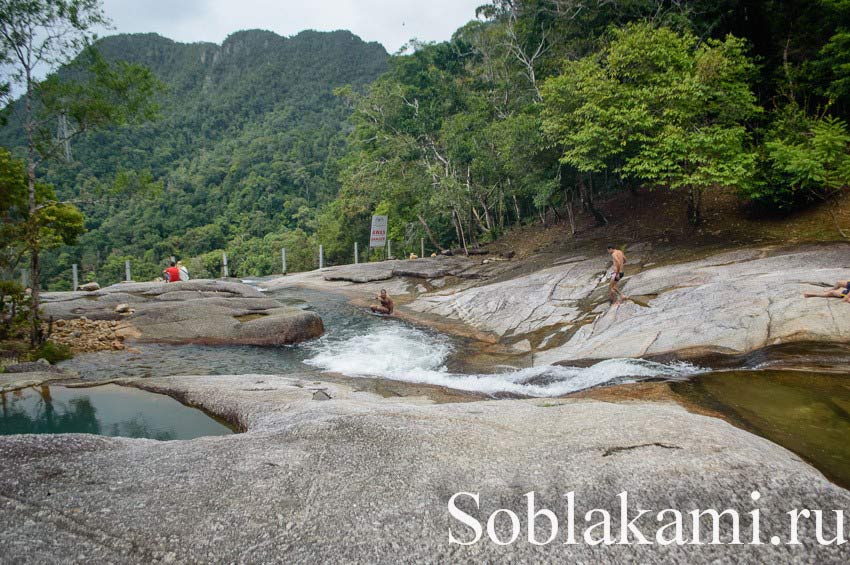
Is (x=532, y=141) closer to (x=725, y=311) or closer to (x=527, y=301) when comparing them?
(x=527, y=301)

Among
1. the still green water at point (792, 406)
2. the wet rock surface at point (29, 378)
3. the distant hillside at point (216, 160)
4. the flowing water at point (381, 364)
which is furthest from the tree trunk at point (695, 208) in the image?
the wet rock surface at point (29, 378)

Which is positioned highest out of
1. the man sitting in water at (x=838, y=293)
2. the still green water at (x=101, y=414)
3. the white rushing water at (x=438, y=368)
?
the man sitting in water at (x=838, y=293)

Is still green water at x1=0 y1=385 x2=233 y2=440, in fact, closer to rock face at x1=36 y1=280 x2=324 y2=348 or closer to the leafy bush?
rock face at x1=36 y1=280 x2=324 y2=348

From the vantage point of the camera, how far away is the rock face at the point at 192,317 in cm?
1402

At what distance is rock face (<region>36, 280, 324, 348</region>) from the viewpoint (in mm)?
14023

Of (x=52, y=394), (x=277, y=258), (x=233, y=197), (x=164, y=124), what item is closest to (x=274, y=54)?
(x=164, y=124)

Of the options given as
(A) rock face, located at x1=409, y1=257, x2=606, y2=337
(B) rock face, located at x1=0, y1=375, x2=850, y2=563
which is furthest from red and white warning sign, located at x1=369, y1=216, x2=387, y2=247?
(B) rock face, located at x1=0, y1=375, x2=850, y2=563

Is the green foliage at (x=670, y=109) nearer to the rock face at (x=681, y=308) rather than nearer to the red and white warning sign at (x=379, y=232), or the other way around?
the rock face at (x=681, y=308)

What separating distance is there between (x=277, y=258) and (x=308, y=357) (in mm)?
36750

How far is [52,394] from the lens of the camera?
7980mm

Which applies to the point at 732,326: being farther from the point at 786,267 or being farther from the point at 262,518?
the point at 262,518

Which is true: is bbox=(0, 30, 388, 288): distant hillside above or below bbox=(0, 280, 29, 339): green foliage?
above

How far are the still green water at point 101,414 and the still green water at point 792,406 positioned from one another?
→ 23.7 feet

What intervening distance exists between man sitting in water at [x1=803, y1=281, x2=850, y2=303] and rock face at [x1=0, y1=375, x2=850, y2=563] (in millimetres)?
5742
